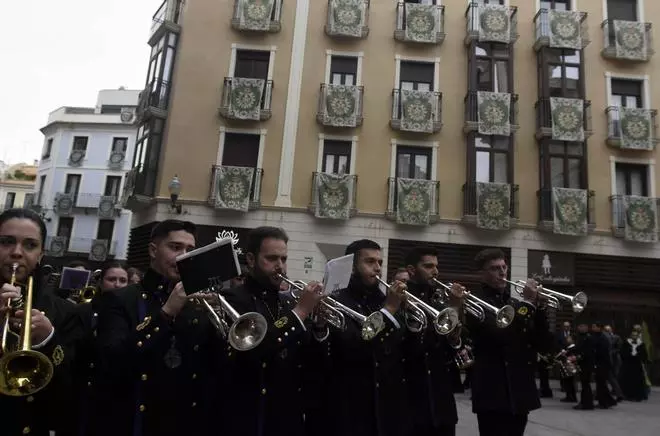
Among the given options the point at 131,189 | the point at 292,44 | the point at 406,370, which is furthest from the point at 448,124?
the point at 406,370

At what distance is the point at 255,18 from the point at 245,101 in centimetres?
326

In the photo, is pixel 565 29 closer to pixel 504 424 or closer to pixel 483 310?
pixel 483 310

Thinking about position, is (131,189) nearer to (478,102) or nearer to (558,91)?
(478,102)

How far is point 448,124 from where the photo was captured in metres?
18.5

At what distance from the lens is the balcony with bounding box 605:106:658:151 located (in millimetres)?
Result: 17906

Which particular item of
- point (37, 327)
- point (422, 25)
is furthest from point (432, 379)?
point (422, 25)

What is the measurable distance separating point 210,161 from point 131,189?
11.8ft

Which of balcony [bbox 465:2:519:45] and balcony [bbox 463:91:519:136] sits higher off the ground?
balcony [bbox 465:2:519:45]

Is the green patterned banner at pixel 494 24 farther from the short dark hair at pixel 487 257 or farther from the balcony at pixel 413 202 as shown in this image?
the short dark hair at pixel 487 257

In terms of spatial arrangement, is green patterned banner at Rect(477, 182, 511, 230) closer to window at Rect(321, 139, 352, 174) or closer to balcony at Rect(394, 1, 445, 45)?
window at Rect(321, 139, 352, 174)

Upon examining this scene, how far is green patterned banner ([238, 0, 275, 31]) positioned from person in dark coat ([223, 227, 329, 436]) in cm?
1615

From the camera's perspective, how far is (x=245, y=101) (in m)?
18.0

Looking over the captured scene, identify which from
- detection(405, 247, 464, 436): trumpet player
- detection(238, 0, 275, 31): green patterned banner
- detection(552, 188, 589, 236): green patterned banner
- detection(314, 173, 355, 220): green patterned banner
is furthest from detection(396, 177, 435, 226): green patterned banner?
detection(405, 247, 464, 436): trumpet player

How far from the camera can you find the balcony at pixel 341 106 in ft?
58.9
